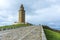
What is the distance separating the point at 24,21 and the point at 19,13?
7.99 meters

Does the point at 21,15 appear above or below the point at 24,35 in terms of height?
above

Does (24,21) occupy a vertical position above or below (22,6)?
below

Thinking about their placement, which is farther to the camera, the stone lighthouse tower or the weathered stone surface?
the stone lighthouse tower

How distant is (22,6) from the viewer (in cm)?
11800

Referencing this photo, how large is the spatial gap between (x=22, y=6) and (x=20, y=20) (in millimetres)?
10930

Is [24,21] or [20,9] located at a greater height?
[20,9]

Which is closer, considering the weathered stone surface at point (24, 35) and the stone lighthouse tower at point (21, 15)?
the weathered stone surface at point (24, 35)

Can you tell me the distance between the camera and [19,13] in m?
118

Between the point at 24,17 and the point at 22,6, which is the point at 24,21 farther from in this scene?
the point at 22,6

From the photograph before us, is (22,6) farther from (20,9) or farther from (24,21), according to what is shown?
(24,21)

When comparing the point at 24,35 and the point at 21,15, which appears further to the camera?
the point at 21,15

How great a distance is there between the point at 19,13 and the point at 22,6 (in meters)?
4.95

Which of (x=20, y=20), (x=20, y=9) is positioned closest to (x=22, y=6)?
(x=20, y=9)

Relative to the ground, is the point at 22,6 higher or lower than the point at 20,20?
higher
